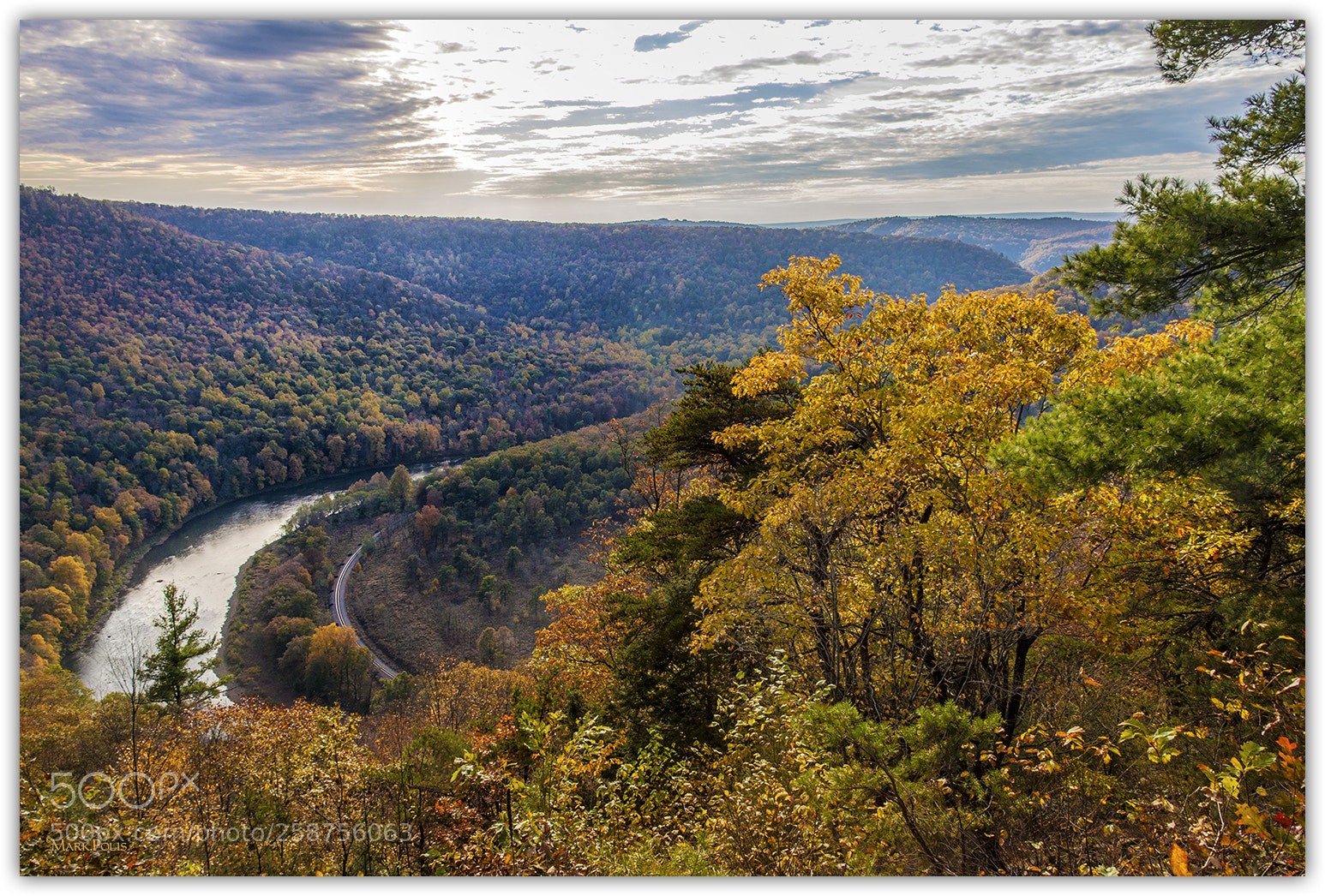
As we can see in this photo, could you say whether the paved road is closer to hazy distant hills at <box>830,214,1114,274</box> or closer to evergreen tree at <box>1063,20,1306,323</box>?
hazy distant hills at <box>830,214,1114,274</box>

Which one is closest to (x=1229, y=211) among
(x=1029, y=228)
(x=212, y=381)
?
(x=1029, y=228)

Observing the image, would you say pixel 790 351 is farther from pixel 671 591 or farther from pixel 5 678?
pixel 5 678

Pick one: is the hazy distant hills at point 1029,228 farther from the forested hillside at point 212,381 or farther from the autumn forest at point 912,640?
the forested hillside at point 212,381

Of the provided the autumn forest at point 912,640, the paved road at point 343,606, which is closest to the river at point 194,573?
the paved road at point 343,606

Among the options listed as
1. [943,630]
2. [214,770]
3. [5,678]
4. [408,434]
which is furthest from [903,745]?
[408,434]

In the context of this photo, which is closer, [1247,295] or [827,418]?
[1247,295]

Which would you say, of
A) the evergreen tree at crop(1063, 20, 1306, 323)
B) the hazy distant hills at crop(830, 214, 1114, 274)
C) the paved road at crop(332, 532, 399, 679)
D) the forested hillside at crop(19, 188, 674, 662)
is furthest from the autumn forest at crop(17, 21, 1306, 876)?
the paved road at crop(332, 532, 399, 679)
